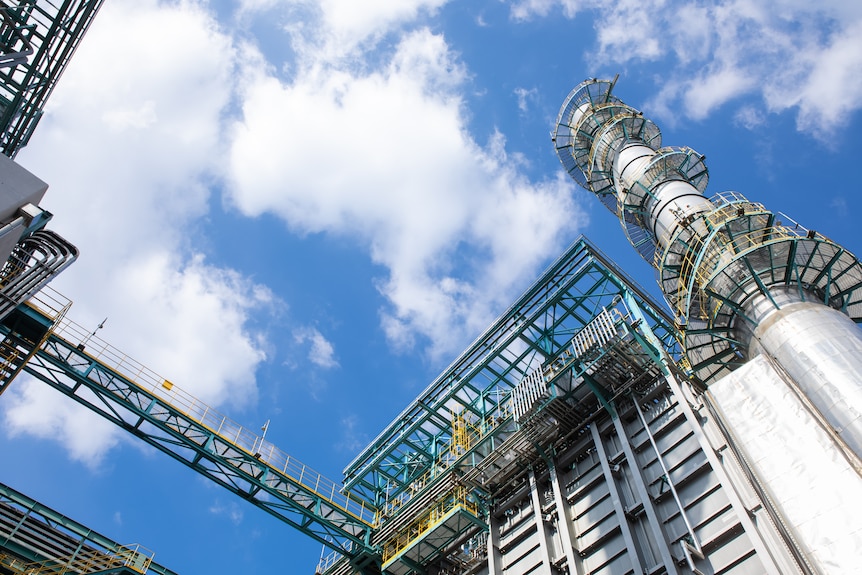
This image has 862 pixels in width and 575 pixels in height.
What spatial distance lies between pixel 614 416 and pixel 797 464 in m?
6.07

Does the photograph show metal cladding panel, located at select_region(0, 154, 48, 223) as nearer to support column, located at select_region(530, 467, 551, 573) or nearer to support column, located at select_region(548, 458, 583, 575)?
support column, located at select_region(548, 458, 583, 575)

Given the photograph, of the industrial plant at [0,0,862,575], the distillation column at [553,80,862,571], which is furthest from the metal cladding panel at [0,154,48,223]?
the distillation column at [553,80,862,571]

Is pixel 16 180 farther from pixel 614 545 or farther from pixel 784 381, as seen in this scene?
pixel 784 381

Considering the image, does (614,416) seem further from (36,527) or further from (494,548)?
(36,527)

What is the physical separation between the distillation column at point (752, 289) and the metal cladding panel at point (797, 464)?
338 millimetres

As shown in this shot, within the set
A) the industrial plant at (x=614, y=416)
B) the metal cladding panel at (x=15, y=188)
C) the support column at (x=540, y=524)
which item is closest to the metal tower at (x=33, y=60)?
the industrial plant at (x=614, y=416)

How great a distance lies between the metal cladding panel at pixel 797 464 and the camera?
1389 cm

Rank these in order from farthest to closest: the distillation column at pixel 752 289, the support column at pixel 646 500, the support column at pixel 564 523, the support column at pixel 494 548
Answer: the support column at pixel 494 548 < the support column at pixel 564 523 < the distillation column at pixel 752 289 < the support column at pixel 646 500

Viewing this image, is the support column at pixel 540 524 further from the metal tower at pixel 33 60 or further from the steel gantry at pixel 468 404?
the metal tower at pixel 33 60

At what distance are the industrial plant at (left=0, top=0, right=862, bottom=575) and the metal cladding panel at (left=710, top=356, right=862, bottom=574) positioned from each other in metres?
0.04

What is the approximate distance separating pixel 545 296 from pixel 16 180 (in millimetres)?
21961

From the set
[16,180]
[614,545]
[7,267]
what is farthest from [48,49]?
[614,545]

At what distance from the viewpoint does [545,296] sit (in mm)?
28547

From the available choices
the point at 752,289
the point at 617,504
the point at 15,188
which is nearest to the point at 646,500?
the point at 617,504
